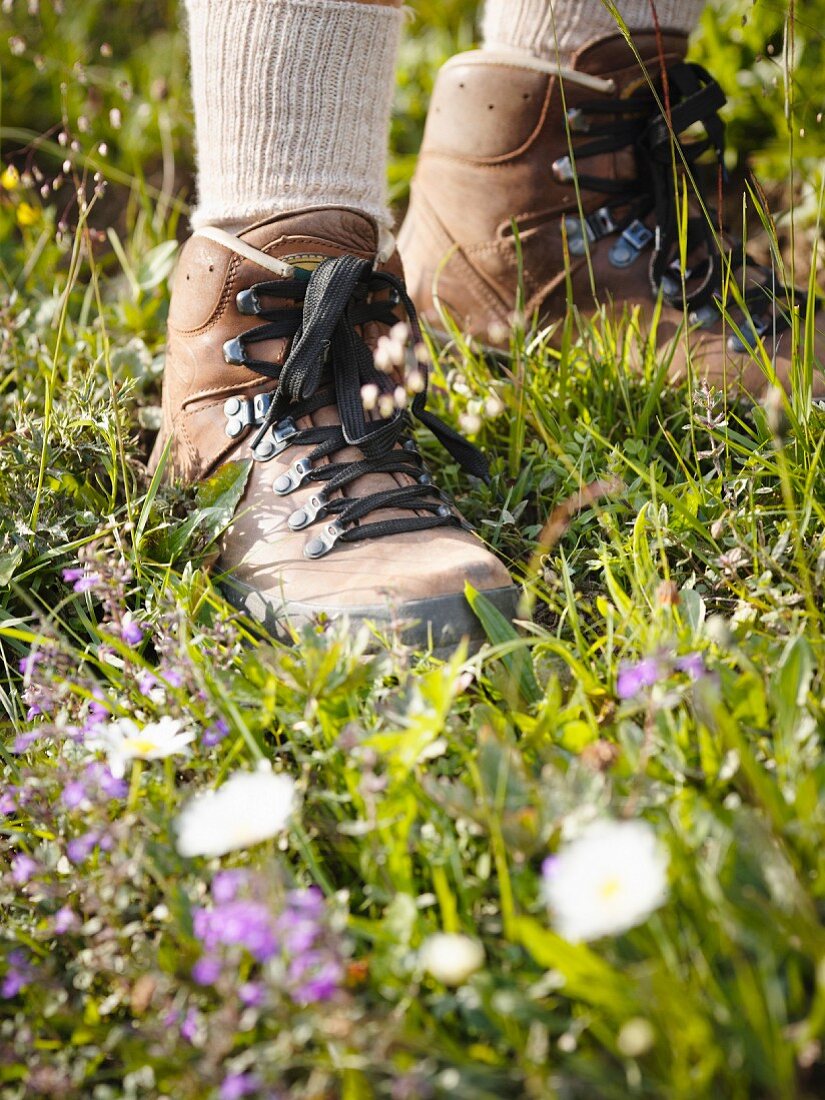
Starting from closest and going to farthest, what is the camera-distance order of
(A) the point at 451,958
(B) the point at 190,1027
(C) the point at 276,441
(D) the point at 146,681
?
1. (A) the point at 451,958
2. (B) the point at 190,1027
3. (D) the point at 146,681
4. (C) the point at 276,441

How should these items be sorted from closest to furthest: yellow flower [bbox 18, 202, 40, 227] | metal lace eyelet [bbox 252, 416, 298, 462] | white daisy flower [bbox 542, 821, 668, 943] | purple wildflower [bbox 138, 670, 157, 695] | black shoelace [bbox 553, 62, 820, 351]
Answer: white daisy flower [bbox 542, 821, 668, 943]
purple wildflower [bbox 138, 670, 157, 695]
metal lace eyelet [bbox 252, 416, 298, 462]
black shoelace [bbox 553, 62, 820, 351]
yellow flower [bbox 18, 202, 40, 227]

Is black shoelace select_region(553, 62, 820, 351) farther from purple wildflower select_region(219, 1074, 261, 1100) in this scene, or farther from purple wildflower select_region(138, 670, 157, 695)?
purple wildflower select_region(219, 1074, 261, 1100)

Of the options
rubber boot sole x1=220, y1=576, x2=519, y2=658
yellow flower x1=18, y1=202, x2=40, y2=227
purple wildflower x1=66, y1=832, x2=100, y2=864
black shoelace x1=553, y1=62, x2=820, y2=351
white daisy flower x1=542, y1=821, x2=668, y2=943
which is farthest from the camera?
yellow flower x1=18, y1=202, x2=40, y2=227

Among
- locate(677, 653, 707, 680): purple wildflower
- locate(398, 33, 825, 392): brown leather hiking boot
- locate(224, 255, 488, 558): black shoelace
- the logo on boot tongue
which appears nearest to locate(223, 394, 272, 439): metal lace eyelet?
locate(224, 255, 488, 558): black shoelace

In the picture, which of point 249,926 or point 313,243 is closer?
point 249,926

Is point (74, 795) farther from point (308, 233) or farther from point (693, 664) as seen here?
point (308, 233)

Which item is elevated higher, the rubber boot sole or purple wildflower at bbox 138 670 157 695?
purple wildflower at bbox 138 670 157 695

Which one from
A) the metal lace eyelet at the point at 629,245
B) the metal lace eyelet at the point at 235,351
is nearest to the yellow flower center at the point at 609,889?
the metal lace eyelet at the point at 235,351

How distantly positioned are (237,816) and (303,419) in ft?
2.61

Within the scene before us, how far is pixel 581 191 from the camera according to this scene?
195cm

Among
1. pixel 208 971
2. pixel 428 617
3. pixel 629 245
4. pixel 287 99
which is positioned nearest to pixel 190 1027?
pixel 208 971

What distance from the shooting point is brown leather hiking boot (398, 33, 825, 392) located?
1892 mm

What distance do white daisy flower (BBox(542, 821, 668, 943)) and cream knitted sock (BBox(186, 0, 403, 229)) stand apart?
117 cm

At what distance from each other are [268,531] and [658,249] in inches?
37.7
